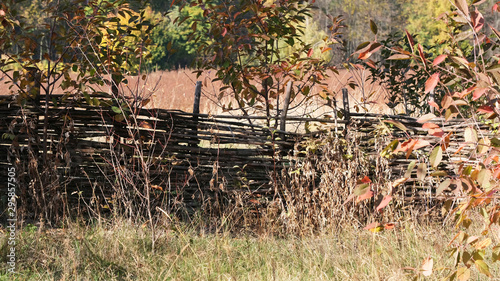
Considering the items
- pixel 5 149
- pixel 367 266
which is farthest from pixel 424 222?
pixel 5 149

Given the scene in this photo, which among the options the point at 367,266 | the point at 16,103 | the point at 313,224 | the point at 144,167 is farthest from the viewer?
the point at 16,103

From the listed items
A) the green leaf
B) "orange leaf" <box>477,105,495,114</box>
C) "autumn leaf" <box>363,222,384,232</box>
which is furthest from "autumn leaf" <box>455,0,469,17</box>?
"autumn leaf" <box>363,222,384,232</box>

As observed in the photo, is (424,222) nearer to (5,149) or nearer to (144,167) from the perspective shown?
(144,167)

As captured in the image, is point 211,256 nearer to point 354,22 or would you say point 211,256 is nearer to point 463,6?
point 463,6

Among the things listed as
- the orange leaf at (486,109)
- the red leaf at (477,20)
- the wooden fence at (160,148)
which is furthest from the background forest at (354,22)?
the orange leaf at (486,109)

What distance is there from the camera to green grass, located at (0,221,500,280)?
2.88m

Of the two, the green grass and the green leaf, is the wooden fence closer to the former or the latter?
the green grass

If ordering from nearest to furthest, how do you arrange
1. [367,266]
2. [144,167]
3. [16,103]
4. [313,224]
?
[367,266] < [144,167] < [313,224] < [16,103]

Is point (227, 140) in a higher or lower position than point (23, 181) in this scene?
higher

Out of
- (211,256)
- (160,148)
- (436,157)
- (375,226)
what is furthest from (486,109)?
(160,148)

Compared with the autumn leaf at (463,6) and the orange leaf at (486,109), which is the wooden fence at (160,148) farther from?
the autumn leaf at (463,6)

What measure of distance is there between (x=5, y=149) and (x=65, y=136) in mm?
675

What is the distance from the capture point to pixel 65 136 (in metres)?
4.21

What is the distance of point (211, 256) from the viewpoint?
311 centimetres
